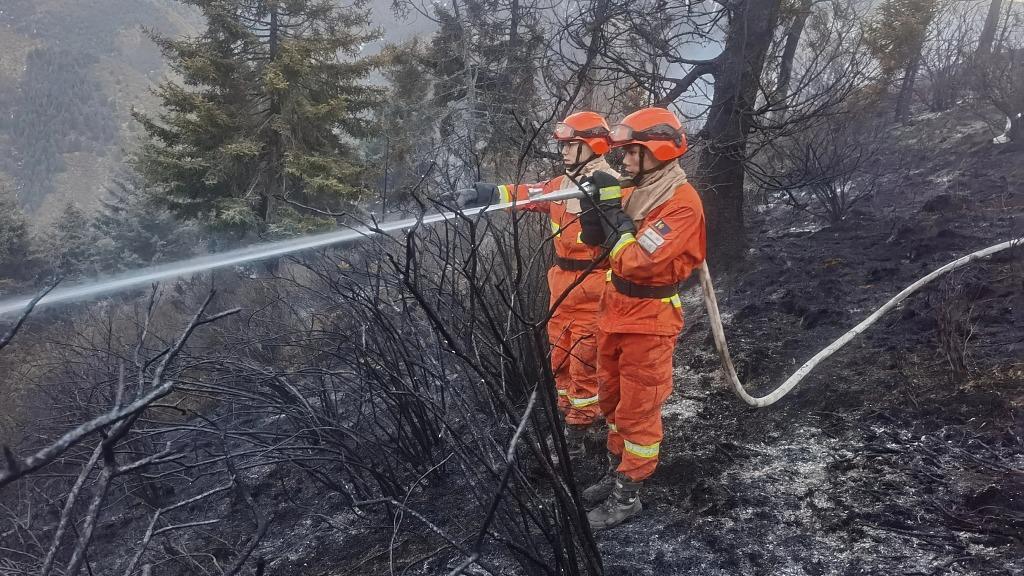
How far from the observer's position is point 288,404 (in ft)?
8.27

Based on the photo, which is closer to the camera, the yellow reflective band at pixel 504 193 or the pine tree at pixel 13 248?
the yellow reflective band at pixel 504 193

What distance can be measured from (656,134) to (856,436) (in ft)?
6.63

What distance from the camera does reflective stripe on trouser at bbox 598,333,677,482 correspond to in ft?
8.84

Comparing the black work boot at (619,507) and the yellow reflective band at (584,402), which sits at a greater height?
the yellow reflective band at (584,402)

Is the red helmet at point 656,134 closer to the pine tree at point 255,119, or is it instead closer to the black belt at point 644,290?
the black belt at point 644,290

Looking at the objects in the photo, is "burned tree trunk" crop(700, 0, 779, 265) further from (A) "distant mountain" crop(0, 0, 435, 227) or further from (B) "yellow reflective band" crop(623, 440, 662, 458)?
(A) "distant mountain" crop(0, 0, 435, 227)

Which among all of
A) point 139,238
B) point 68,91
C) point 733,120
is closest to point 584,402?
point 733,120

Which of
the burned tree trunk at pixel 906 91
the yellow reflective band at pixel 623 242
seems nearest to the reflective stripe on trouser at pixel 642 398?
the yellow reflective band at pixel 623 242

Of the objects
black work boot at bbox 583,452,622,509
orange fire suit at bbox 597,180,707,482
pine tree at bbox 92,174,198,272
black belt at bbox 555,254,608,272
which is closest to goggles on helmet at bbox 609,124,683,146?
orange fire suit at bbox 597,180,707,482

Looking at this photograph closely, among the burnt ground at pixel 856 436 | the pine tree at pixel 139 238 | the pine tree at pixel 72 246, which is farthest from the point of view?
the pine tree at pixel 139 238

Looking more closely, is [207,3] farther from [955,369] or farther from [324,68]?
[955,369]

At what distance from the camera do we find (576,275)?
352 centimetres

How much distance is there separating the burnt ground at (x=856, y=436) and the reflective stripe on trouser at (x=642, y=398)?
318 mm

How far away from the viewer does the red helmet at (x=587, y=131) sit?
343 centimetres
